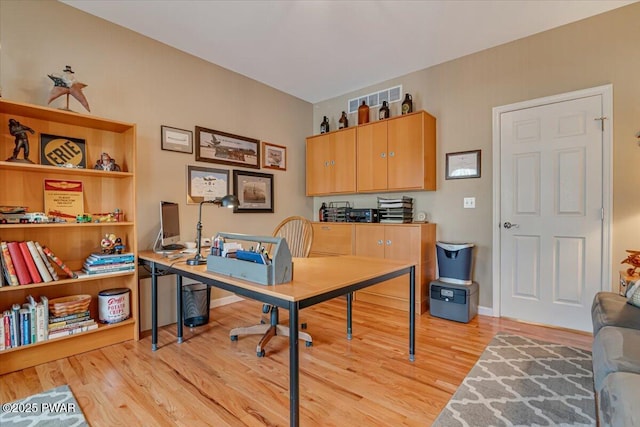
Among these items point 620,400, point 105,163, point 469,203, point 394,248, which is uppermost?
point 105,163

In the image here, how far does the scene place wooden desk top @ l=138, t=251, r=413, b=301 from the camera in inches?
51.6

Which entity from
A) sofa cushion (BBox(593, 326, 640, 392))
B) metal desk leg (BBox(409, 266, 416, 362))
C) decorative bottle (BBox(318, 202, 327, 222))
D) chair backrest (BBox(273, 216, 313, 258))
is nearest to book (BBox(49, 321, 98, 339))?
chair backrest (BBox(273, 216, 313, 258))

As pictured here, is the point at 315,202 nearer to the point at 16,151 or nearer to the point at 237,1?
the point at 237,1

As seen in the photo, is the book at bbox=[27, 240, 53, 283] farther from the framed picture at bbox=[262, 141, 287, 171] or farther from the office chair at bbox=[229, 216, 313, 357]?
the framed picture at bbox=[262, 141, 287, 171]

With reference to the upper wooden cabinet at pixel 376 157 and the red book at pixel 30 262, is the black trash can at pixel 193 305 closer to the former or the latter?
the red book at pixel 30 262

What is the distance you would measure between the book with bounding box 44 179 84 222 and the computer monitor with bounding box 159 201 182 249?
1.86 ft

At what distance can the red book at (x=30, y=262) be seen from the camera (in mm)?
1961

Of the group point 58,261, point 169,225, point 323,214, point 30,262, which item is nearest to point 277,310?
point 169,225

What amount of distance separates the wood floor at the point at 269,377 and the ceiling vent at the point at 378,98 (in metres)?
2.56

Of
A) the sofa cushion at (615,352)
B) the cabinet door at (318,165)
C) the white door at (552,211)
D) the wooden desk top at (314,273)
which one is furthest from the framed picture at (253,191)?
the sofa cushion at (615,352)

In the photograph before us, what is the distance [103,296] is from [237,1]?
2.45 metres

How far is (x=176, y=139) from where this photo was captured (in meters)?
2.96

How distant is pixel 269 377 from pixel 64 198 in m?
2.00

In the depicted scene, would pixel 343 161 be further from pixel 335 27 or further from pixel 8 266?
pixel 8 266
